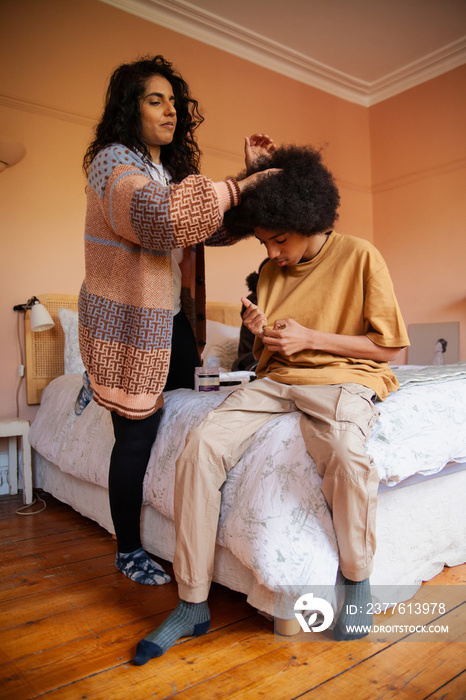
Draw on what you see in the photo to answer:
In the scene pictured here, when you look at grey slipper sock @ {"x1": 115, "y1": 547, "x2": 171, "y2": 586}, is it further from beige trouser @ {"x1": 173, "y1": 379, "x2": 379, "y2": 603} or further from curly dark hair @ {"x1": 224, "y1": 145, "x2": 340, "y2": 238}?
curly dark hair @ {"x1": 224, "y1": 145, "x2": 340, "y2": 238}

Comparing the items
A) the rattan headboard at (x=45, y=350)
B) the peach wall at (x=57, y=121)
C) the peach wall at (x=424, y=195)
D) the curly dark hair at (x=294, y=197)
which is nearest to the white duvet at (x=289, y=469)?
the curly dark hair at (x=294, y=197)

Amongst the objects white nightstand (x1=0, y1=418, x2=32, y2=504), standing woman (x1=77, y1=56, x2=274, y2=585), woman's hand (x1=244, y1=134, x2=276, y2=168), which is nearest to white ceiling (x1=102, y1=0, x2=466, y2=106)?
standing woman (x1=77, y1=56, x2=274, y2=585)

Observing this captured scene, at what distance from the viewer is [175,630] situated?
120 cm

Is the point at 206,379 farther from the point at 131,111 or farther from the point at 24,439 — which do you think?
the point at 24,439

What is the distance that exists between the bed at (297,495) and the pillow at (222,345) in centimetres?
82

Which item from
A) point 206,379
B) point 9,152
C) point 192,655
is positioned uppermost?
point 9,152

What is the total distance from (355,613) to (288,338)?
66 centimetres

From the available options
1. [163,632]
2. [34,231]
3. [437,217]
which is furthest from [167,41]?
[163,632]

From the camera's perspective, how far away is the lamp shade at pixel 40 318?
277 cm

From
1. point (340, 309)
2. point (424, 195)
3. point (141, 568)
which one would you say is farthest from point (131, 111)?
point (424, 195)

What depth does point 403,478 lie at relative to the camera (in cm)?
135

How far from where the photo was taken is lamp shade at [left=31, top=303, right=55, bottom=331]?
2.77 metres

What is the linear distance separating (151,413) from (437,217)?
3.68 meters

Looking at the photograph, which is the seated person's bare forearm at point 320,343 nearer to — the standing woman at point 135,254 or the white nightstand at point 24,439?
the standing woman at point 135,254
